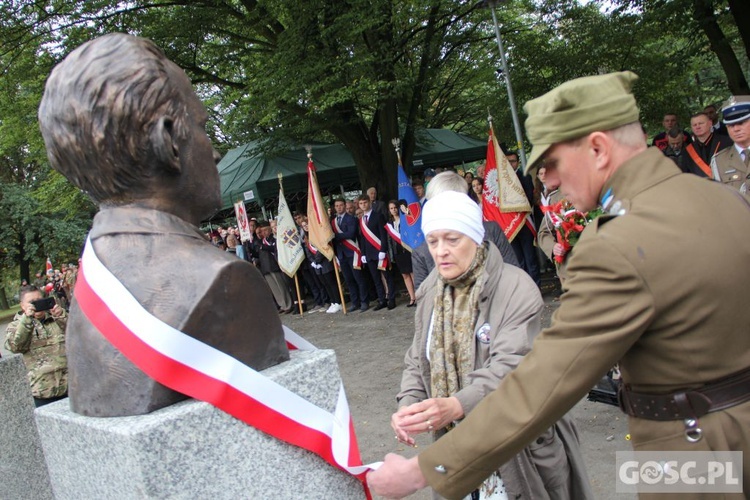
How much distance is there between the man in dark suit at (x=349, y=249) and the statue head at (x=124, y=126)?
9342 mm

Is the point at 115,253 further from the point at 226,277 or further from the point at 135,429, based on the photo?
the point at 135,429

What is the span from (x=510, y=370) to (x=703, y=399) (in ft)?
2.54

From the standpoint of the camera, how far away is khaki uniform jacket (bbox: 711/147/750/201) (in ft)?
17.3

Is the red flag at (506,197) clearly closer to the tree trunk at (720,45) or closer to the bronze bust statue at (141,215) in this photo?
the tree trunk at (720,45)

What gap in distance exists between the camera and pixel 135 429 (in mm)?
1659

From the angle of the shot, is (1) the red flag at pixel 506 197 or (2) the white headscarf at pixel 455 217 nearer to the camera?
(2) the white headscarf at pixel 455 217

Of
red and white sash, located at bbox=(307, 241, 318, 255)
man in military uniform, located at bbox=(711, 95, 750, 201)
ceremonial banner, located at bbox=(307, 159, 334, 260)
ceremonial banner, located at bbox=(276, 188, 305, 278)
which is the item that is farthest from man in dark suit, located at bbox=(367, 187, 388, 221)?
man in military uniform, located at bbox=(711, 95, 750, 201)

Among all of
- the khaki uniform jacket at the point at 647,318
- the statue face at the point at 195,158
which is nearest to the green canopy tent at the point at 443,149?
the statue face at the point at 195,158

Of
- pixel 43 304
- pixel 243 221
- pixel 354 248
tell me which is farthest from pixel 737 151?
pixel 243 221

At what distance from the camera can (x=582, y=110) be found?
1665 mm

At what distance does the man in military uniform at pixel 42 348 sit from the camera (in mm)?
4695

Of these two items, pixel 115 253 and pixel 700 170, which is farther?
pixel 700 170

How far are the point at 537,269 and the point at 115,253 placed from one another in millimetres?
8184

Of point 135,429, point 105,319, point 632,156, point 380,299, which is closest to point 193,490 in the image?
point 135,429
